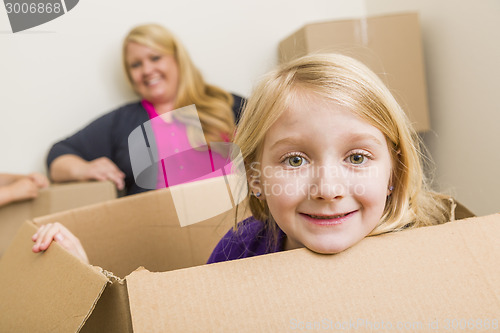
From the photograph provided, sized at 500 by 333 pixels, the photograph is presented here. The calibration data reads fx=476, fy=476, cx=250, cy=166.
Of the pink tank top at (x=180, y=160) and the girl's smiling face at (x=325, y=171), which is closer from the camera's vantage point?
the girl's smiling face at (x=325, y=171)

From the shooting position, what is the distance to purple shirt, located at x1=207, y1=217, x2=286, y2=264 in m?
0.78

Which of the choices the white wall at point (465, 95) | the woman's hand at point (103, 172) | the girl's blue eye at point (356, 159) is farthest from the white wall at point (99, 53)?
the girl's blue eye at point (356, 159)

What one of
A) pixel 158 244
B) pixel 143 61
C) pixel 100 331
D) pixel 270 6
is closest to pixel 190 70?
pixel 143 61

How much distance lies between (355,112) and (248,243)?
0.32 m

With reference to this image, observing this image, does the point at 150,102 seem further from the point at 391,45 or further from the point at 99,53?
the point at 391,45

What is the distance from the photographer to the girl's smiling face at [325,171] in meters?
0.56

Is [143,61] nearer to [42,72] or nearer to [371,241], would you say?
[42,72]

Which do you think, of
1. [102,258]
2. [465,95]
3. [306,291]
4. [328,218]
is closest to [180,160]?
[102,258]

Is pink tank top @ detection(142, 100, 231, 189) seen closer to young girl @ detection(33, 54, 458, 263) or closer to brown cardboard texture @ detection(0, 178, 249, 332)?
brown cardboard texture @ detection(0, 178, 249, 332)

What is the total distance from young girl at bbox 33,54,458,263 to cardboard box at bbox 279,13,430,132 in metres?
0.74

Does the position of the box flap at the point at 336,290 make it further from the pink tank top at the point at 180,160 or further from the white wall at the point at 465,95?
the white wall at the point at 465,95

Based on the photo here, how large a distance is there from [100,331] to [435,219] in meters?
0.49

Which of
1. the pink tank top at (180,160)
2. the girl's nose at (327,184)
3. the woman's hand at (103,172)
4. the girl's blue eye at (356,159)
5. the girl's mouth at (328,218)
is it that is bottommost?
the woman's hand at (103,172)

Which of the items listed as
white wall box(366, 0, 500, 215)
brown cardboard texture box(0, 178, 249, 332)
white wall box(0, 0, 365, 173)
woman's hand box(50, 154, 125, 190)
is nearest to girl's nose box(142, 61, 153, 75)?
white wall box(0, 0, 365, 173)
